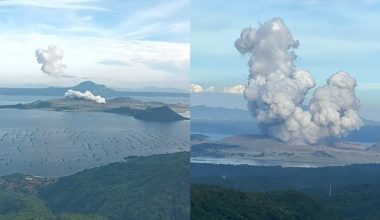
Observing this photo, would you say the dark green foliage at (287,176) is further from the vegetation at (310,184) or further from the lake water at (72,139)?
the lake water at (72,139)

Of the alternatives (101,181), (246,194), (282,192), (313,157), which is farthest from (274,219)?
(313,157)

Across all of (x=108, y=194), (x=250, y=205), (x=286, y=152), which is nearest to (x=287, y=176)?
(x=286, y=152)

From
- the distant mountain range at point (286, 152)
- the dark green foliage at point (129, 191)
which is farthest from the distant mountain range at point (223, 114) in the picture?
the dark green foliage at point (129, 191)

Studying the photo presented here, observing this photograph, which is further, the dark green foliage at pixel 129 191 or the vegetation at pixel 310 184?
the vegetation at pixel 310 184

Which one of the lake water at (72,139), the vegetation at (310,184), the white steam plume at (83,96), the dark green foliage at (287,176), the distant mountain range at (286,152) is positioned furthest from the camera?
the distant mountain range at (286,152)

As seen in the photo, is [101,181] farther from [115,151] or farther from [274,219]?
[274,219]

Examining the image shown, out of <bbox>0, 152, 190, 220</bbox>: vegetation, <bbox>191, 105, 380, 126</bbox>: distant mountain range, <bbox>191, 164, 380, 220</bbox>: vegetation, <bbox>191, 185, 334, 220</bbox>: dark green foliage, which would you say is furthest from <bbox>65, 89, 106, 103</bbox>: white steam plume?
<bbox>191, 105, 380, 126</bbox>: distant mountain range
